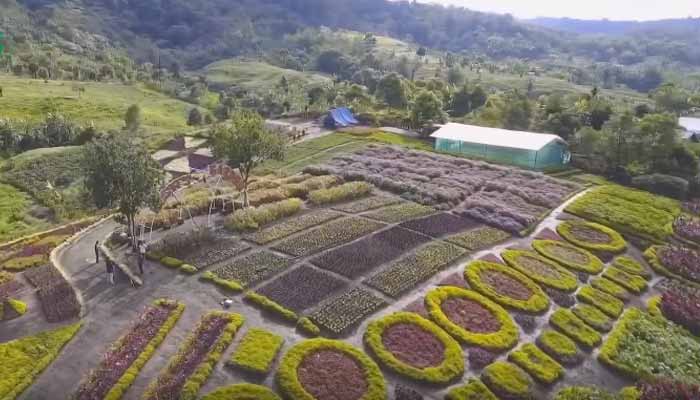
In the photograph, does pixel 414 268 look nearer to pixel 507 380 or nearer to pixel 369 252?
pixel 369 252

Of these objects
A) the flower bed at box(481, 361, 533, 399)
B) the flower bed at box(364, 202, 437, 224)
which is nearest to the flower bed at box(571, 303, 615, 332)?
the flower bed at box(481, 361, 533, 399)

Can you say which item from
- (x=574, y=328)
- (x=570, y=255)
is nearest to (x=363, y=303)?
(x=574, y=328)

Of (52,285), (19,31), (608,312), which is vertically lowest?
(608,312)

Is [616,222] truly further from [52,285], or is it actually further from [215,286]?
[52,285]

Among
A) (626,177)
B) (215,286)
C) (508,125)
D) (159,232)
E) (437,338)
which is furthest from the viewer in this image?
(508,125)

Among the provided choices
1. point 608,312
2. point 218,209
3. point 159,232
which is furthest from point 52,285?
point 608,312

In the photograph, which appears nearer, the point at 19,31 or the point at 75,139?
the point at 75,139

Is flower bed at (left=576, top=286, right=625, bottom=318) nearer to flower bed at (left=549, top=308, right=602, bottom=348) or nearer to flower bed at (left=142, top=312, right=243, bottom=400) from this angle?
flower bed at (left=549, top=308, right=602, bottom=348)

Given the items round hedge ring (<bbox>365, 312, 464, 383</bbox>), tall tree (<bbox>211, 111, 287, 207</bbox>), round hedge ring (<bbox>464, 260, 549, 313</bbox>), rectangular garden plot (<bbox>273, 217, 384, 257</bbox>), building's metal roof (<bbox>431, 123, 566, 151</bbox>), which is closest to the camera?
round hedge ring (<bbox>365, 312, 464, 383</bbox>)
